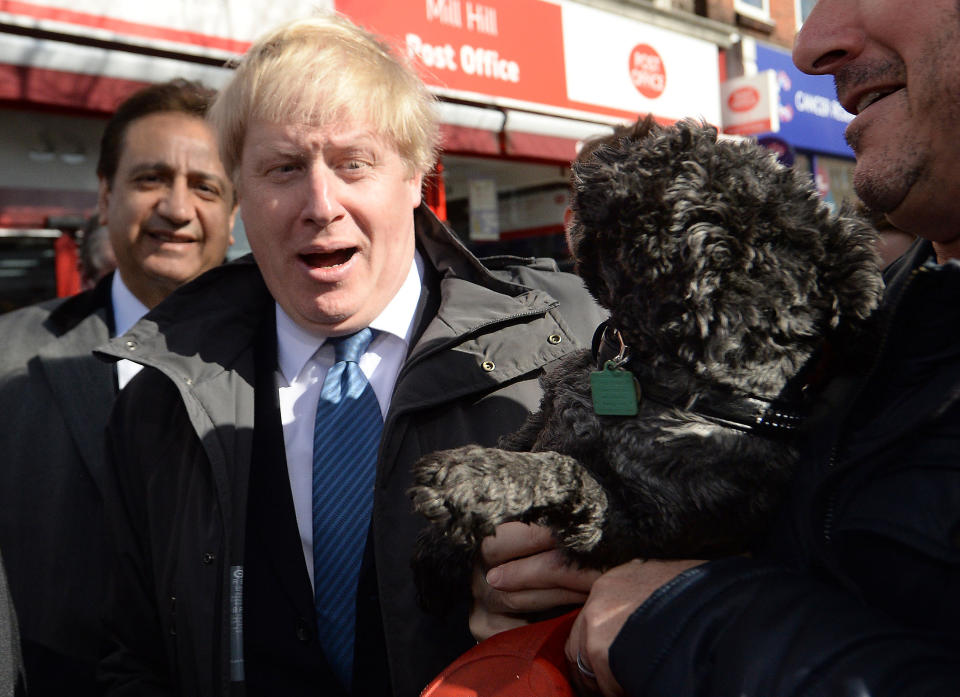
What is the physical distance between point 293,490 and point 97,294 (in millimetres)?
1610

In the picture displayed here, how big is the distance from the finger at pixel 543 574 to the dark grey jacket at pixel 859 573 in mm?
214

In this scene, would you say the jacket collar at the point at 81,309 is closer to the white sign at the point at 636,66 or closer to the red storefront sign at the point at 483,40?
the red storefront sign at the point at 483,40

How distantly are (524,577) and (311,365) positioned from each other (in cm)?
103

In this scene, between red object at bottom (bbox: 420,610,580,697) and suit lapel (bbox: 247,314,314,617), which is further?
suit lapel (bbox: 247,314,314,617)

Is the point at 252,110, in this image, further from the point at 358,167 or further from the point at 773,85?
the point at 773,85

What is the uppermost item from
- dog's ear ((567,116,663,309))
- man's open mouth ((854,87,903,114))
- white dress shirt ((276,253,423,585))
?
man's open mouth ((854,87,903,114))

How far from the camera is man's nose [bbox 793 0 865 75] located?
1.31m

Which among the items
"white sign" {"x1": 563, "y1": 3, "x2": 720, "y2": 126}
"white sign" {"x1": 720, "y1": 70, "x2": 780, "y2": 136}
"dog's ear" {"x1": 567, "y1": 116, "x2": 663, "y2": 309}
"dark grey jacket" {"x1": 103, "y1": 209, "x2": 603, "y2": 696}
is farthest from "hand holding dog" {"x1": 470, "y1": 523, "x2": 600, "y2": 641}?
"white sign" {"x1": 720, "y1": 70, "x2": 780, "y2": 136}

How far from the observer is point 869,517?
107 centimetres

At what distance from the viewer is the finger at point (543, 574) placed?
4.53ft

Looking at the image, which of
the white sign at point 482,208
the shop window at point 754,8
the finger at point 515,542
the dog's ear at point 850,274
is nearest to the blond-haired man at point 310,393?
the finger at point 515,542

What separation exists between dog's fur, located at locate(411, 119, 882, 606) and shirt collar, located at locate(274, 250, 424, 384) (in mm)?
923

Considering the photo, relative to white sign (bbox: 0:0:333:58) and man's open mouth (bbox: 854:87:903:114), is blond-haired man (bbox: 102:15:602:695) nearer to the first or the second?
man's open mouth (bbox: 854:87:903:114)

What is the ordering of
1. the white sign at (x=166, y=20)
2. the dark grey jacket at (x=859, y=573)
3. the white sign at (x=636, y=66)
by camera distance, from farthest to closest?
A: the white sign at (x=636, y=66)
the white sign at (x=166, y=20)
the dark grey jacket at (x=859, y=573)
